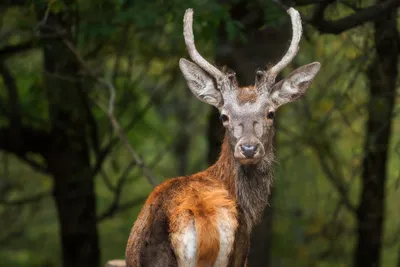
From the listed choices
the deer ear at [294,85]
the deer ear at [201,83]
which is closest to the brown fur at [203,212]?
the deer ear at [201,83]

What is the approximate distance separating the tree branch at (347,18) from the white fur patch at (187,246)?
2768mm

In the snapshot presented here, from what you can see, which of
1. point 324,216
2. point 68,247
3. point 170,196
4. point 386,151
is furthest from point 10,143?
point 324,216

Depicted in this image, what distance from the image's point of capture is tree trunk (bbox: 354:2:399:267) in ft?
30.7

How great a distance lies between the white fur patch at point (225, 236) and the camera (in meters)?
5.59

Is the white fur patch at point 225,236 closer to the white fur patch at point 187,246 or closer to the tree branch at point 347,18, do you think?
the white fur patch at point 187,246

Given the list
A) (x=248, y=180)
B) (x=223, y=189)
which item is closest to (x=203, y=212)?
(x=223, y=189)

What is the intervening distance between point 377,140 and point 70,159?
157 inches

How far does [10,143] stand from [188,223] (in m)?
6.15

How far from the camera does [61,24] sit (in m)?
10.2

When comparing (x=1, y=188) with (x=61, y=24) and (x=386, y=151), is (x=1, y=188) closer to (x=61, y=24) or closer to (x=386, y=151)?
(x=61, y=24)

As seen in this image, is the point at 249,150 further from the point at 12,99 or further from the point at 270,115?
the point at 12,99

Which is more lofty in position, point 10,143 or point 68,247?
point 10,143

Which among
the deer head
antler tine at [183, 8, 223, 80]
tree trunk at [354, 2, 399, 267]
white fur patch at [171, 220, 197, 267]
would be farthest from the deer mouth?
tree trunk at [354, 2, 399, 267]

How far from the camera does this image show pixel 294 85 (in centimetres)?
703
